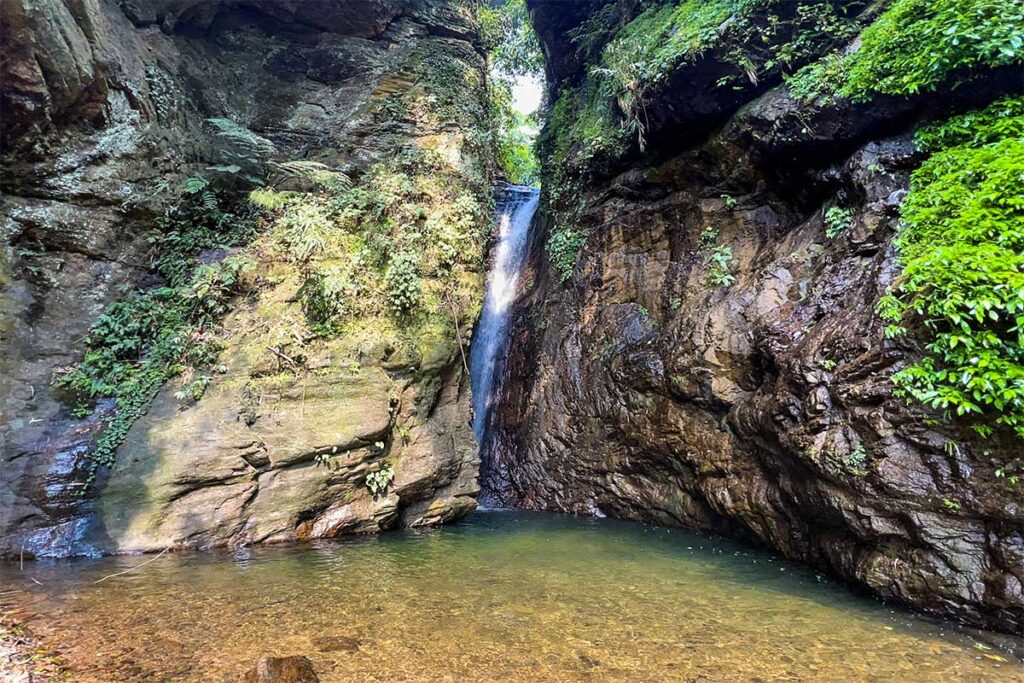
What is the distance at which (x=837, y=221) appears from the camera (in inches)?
284

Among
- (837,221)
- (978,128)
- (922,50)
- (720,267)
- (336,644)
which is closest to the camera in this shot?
(336,644)

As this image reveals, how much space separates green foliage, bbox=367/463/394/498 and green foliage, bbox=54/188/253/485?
8.55ft

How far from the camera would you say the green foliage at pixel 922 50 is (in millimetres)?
5754

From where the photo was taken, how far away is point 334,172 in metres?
10.0

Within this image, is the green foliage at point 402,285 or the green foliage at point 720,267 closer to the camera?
the green foliage at point 402,285

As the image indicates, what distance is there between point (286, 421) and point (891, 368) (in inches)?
287

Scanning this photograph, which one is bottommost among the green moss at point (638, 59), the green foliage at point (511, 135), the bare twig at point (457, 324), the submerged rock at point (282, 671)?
the submerged rock at point (282, 671)

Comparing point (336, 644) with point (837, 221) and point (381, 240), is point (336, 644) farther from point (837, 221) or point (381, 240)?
point (837, 221)

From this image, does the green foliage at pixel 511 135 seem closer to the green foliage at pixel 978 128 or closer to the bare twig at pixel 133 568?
the green foliage at pixel 978 128

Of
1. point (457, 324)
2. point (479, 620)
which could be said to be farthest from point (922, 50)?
Answer: point (479, 620)

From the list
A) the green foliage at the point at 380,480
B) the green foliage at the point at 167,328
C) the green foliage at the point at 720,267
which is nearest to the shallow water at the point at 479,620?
the green foliage at the point at 380,480

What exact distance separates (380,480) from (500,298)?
6571mm

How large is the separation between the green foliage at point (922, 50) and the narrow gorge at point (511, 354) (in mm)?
44

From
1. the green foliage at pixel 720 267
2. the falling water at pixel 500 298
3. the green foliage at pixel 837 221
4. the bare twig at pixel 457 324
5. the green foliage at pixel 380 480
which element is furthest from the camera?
the falling water at pixel 500 298
